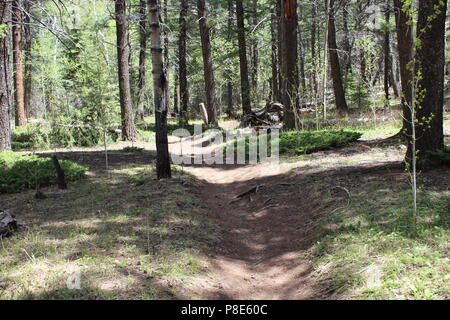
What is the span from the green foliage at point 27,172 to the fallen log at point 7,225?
3.38m

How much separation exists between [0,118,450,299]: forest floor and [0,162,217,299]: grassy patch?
0.02 metres

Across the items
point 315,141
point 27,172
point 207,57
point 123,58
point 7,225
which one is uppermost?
point 207,57

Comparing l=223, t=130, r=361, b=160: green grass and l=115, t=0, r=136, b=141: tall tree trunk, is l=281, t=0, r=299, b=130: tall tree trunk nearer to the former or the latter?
l=223, t=130, r=361, b=160: green grass

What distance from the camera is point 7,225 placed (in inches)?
224

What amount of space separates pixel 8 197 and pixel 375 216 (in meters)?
7.65

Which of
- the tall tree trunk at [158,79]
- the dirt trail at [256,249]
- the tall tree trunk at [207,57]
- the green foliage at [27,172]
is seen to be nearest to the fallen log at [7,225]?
the dirt trail at [256,249]

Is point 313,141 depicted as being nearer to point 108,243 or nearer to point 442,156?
point 442,156

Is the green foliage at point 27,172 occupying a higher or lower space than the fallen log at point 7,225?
higher

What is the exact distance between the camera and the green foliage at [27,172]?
9218mm

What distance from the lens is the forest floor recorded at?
13.0ft

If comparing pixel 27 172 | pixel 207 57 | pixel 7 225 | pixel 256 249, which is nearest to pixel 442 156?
pixel 256 249

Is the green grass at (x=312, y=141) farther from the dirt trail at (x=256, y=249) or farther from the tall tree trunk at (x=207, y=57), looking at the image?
the tall tree trunk at (x=207, y=57)

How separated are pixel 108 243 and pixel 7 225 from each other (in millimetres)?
1724
